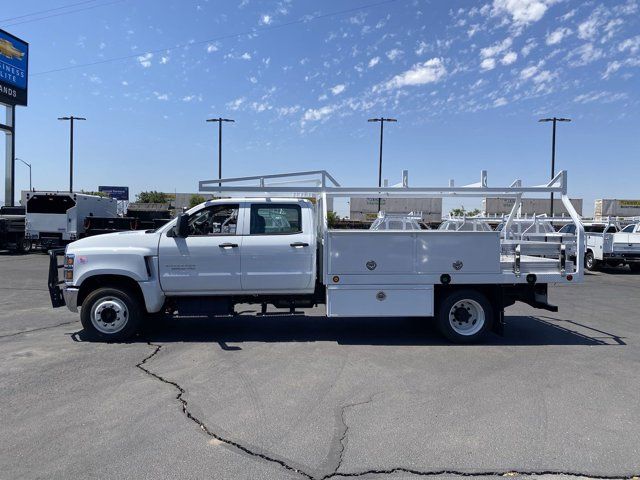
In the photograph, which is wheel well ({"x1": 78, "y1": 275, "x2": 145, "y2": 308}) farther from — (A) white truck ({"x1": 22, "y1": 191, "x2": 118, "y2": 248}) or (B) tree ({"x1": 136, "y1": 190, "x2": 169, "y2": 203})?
(B) tree ({"x1": 136, "y1": 190, "x2": 169, "y2": 203})

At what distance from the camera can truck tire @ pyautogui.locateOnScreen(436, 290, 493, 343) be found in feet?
22.6

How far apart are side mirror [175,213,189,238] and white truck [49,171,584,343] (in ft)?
0.05

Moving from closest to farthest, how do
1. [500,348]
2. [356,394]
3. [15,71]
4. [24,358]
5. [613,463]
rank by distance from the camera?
[613,463] → [356,394] → [24,358] → [500,348] → [15,71]

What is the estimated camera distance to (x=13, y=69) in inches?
1184

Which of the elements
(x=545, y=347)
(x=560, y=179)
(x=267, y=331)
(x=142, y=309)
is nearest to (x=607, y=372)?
(x=545, y=347)

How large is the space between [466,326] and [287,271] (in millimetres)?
2778

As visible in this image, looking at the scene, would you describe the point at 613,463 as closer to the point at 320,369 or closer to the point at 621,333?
the point at 320,369

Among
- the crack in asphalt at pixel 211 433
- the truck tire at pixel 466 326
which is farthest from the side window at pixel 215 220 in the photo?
the truck tire at pixel 466 326

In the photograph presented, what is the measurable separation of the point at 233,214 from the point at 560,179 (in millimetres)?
5103

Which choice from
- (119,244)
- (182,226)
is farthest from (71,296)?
(182,226)

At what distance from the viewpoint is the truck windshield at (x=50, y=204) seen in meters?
21.8

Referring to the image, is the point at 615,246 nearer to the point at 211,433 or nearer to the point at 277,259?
the point at 277,259

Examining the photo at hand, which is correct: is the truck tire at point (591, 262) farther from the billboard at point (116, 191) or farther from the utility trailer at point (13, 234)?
the billboard at point (116, 191)

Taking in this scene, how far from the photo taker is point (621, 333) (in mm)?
7812
